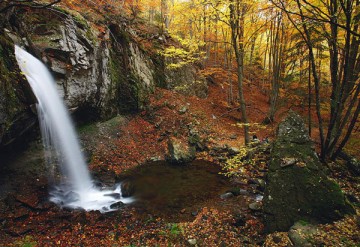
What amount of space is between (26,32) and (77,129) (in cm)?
446

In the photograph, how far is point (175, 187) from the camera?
891 cm

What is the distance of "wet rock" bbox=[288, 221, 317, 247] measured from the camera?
4.46 meters

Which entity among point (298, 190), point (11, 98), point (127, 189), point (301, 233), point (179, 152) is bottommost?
point (127, 189)

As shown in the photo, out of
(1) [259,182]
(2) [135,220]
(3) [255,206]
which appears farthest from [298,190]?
(2) [135,220]

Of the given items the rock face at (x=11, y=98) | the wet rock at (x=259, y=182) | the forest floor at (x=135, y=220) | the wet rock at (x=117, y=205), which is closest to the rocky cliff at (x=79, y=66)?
the rock face at (x=11, y=98)

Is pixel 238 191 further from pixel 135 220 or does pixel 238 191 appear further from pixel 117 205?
pixel 117 205

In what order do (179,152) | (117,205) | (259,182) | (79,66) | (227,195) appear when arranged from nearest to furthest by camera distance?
(117,205)
(227,195)
(259,182)
(79,66)
(179,152)

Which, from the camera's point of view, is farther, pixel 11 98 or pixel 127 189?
pixel 127 189

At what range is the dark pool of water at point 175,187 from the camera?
24.0ft

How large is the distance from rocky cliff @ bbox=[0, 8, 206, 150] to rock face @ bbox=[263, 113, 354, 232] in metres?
7.60

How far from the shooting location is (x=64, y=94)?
9.29 meters

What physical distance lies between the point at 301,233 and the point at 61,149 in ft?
29.6

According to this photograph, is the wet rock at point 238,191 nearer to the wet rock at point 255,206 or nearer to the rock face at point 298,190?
the wet rock at point 255,206

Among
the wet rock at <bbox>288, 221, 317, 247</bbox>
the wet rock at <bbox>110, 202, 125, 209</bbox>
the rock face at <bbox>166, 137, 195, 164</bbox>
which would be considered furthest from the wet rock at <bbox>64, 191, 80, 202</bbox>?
the wet rock at <bbox>288, 221, 317, 247</bbox>
